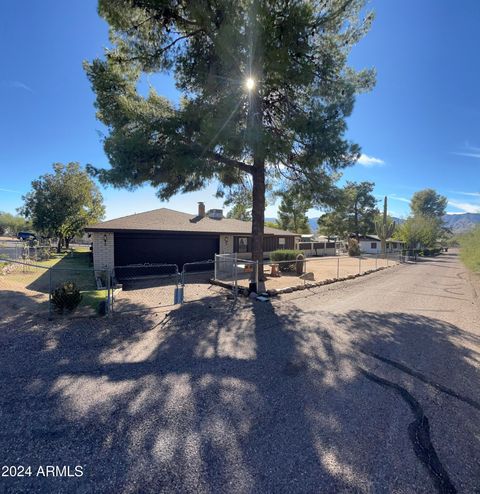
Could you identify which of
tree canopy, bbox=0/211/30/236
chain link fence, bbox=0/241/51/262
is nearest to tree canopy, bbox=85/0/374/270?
chain link fence, bbox=0/241/51/262

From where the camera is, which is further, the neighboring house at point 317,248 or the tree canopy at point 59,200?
the neighboring house at point 317,248

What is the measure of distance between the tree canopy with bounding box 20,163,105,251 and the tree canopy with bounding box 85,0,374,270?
19.2 metres

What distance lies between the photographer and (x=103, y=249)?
12.9 m

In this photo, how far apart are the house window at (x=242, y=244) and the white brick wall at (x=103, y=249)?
29.9 feet

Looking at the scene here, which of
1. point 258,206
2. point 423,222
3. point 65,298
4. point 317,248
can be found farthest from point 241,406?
point 423,222

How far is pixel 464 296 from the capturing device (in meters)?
11.3

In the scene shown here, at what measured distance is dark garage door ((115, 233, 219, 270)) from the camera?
1353cm

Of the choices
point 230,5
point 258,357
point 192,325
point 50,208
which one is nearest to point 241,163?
point 230,5

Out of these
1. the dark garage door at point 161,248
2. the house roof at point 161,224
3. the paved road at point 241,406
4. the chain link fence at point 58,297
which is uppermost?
the house roof at point 161,224

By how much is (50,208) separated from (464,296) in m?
31.9

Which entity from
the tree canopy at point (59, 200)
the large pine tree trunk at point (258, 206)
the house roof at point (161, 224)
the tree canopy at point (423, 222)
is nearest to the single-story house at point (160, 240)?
the house roof at point (161, 224)

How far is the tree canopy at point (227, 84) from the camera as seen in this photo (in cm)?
802

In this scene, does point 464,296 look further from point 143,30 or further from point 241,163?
point 143,30

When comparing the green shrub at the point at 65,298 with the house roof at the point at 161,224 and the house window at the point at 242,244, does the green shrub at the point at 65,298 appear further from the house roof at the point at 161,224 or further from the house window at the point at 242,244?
the house window at the point at 242,244
